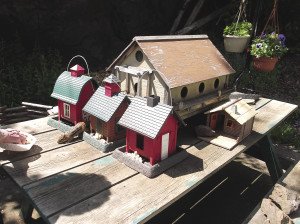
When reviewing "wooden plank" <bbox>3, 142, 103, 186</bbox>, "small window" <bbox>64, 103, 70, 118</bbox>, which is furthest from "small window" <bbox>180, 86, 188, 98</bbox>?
"small window" <bbox>64, 103, 70, 118</bbox>

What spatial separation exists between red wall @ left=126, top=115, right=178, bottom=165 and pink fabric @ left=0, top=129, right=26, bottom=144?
984 mm

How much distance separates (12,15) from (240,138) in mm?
5721

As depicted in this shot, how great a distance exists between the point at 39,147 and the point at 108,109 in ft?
2.56

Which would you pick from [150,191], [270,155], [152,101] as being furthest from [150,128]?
[270,155]

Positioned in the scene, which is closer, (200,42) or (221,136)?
(221,136)

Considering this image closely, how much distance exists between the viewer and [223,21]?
9930 millimetres

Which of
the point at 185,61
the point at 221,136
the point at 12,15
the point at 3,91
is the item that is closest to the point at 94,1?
the point at 12,15

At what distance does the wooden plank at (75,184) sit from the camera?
7.45ft

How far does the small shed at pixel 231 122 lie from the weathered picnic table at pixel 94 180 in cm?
A: 9

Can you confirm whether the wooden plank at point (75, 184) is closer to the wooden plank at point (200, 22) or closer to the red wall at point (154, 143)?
the red wall at point (154, 143)

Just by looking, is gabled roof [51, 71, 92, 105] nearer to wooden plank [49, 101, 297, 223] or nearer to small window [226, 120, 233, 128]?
wooden plank [49, 101, 297, 223]

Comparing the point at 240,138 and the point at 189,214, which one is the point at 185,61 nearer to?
the point at 240,138

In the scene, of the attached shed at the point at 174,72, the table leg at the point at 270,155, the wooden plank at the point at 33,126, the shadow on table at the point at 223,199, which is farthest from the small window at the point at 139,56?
the shadow on table at the point at 223,199

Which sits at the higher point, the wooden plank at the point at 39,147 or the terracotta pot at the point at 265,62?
the terracotta pot at the point at 265,62
